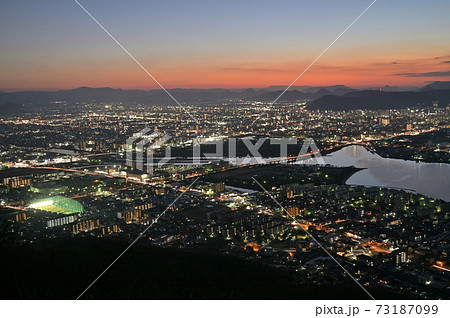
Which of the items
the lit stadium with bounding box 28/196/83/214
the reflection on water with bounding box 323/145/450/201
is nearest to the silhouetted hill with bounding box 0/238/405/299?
the lit stadium with bounding box 28/196/83/214

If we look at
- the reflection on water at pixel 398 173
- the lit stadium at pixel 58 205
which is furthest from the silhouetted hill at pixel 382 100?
the lit stadium at pixel 58 205

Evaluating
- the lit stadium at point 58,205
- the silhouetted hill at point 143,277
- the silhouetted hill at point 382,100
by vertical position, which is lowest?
the lit stadium at point 58,205

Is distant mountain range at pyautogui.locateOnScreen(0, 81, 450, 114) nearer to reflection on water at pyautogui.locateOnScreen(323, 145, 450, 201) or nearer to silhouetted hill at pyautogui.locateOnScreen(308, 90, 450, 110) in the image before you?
silhouetted hill at pyautogui.locateOnScreen(308, 90, 450, 110)

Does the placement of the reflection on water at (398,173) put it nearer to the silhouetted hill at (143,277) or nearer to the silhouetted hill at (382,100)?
the silhouetted hill at (143,277)

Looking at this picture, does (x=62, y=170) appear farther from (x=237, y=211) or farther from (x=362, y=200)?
(x=362, y=200)

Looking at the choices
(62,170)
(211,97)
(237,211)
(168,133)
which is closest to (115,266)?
(237,211)

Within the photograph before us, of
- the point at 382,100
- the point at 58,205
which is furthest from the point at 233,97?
the point at 58,205

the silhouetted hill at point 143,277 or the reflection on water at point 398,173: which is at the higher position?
the silhouetted hill at point 143,277
